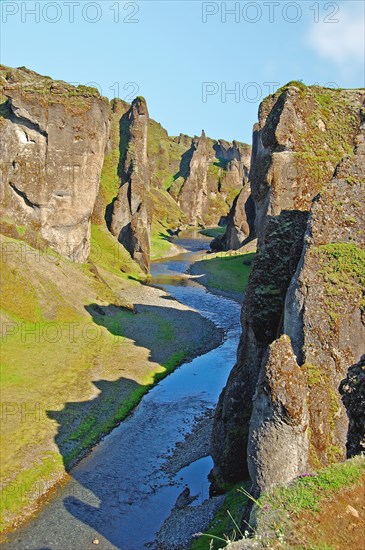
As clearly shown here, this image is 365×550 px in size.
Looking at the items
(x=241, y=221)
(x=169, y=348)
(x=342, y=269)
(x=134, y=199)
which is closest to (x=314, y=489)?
(x=342, y=269)

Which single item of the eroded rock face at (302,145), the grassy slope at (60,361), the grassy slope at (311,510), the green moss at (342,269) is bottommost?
the grassy slope at (60,361)

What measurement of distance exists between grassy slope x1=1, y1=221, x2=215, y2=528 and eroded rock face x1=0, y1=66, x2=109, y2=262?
19.7ft

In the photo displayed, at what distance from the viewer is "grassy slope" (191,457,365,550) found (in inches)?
373

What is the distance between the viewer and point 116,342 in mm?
51031

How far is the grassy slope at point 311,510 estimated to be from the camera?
947 centimetres

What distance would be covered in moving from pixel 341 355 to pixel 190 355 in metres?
31.3

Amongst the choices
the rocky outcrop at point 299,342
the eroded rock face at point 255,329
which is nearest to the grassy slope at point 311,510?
the rocky outcrop at point 299,342

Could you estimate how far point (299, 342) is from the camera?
20.6 m

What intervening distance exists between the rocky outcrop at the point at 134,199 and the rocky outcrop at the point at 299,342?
6865 cm

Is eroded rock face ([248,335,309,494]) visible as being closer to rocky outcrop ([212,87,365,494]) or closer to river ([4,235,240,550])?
rocky outcrop ([212,87,365,494])

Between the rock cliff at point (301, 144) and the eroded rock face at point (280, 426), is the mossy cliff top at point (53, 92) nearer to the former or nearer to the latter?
the rock cliff at point (301, 144)

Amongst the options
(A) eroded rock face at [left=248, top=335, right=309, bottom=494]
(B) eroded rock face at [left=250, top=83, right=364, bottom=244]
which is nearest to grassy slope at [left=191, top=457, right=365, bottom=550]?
(A) eroded rock face at [left=248, top=335, right=309, bottom=494]

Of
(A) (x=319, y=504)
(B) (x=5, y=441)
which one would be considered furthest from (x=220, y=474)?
(A) (x=319, y=504)

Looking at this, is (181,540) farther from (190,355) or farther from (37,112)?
(37,112)
